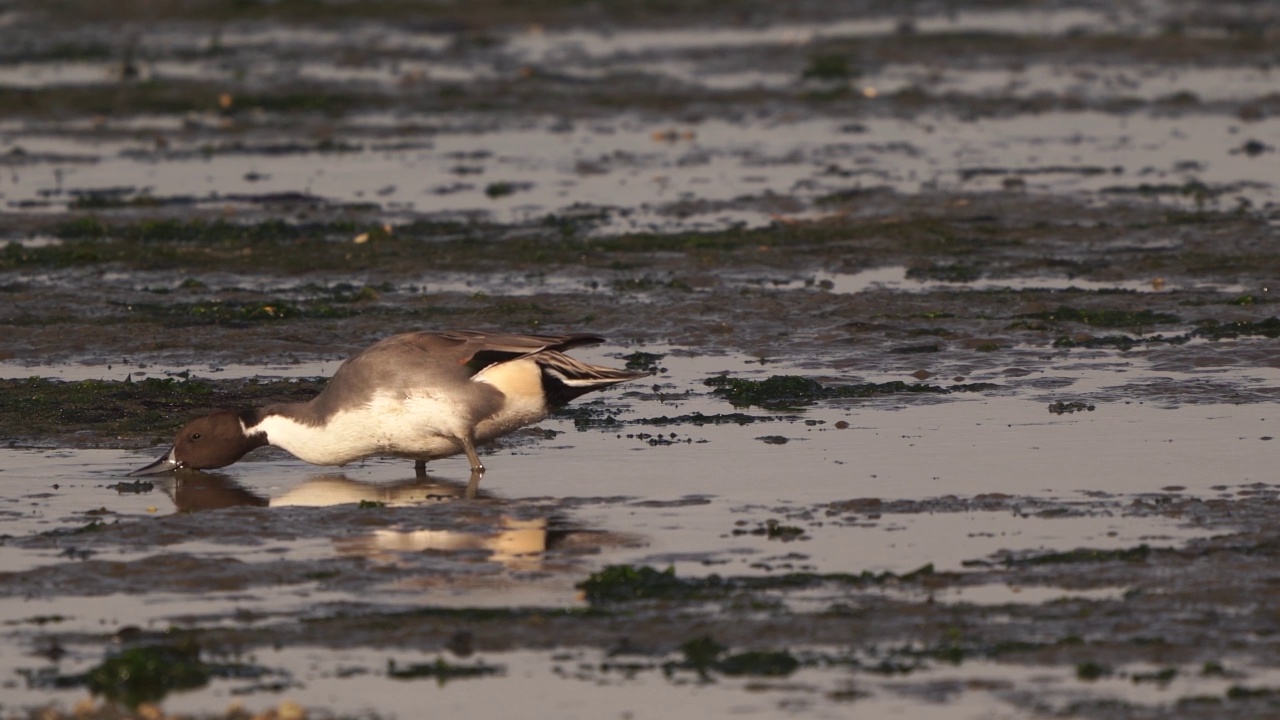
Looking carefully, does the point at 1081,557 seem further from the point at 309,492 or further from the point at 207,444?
the point at 207,444

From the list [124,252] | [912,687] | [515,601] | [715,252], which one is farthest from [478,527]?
[124,252]

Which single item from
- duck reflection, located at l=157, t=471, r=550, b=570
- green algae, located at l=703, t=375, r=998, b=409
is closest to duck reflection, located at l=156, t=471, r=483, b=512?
duck reflection, located at l=157, t=471, r=550, b=570

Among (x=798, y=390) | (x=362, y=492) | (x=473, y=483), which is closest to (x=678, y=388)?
(x=798, y=390)

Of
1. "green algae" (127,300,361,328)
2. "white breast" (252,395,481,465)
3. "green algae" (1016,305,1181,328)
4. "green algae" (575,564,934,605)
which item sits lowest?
"green algae" (575,564,934,605)

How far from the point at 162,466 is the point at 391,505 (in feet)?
4.29

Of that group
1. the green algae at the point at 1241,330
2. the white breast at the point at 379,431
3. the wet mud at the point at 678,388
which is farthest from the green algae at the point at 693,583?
the green algae at the point at 1241,330

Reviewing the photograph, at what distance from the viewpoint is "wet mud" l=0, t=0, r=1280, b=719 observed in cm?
638

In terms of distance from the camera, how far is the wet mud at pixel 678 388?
638 cm

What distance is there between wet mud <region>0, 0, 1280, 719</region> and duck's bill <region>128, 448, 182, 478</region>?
5 cm

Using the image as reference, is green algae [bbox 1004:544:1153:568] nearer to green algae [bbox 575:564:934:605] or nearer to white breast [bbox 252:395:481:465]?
green algae [bbox 575:564:934:605]

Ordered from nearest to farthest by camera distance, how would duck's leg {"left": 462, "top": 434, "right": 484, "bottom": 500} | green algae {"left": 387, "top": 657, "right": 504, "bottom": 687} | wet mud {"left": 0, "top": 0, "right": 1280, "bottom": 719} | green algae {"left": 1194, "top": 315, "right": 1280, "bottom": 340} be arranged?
green algae {"left": 387, "top": 657, "right": 504, "bottom": 687}, wet mud {"left": 0, "top": 0, "right": 1280, "bottom": 719}, duck's leg {"left": 462, "top": 434, "right": 484, "bottom": 500}, green algae {"left": 1194, "top": 315, "right": 1280, "bottom": 340}

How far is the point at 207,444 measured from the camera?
9336mm

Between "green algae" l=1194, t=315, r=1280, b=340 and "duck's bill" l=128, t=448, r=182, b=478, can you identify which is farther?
"green algae" l=1194, t=315, r=1280, b=340

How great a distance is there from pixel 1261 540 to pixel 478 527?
2.88 metres
